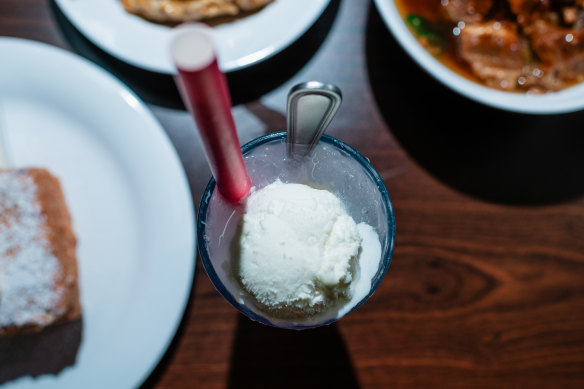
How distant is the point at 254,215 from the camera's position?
62 cm

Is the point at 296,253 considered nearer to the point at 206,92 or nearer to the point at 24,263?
the point at 206,92

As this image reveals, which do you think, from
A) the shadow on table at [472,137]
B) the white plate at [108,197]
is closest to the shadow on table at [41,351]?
the white plate at [108,197]

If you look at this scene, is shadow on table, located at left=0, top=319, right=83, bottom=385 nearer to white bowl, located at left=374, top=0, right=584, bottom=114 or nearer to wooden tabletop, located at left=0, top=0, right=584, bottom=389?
wooden tabletop, located at left=0, top=0, right=584, bottom=389

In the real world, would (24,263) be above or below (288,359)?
above

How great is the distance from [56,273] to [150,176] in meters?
0.25

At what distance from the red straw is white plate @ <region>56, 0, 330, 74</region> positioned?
459 millimetres

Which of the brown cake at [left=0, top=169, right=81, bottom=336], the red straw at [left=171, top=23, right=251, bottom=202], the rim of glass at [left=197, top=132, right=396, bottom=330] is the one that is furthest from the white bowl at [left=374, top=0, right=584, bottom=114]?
the brown cake at [left=0, top=169, right=81, bottom=336]

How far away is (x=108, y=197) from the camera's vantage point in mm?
936

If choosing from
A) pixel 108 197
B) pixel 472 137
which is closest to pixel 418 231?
pixel 472 137

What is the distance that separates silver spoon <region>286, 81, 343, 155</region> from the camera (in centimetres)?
57

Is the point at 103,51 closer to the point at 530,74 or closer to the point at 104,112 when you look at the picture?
the point at 104,112

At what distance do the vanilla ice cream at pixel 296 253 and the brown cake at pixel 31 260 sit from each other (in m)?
0.43

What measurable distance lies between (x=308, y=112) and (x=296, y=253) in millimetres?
198

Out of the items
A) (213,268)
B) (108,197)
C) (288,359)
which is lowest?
(288,359)
